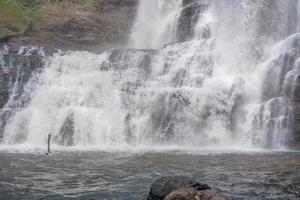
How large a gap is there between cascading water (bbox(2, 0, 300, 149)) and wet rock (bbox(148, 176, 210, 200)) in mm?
14421

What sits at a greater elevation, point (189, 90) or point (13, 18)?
point (13, 18)

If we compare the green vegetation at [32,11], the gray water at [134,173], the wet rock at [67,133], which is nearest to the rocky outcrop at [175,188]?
the gray water at [134,173]

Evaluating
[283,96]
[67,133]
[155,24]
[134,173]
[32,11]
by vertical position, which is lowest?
[134,173]

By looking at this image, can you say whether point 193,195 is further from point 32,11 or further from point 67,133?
point 32,11

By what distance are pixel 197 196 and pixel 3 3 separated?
40.1 meters

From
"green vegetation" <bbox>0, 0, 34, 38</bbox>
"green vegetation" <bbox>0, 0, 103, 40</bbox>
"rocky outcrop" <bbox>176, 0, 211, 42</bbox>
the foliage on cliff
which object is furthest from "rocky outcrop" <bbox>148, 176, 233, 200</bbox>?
"green vegetation" <bbox>0, 0, 103, 40</bbox>

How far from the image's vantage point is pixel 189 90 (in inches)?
1165

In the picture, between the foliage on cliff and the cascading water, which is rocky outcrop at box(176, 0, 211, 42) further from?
the foliage on cliff

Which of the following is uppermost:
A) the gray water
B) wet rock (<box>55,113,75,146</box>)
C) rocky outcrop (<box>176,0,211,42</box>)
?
rocky outcrop (<box>176,0,211,42</box>)

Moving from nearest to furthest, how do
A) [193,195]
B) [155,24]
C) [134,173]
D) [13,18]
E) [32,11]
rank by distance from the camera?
[193,195]
[134,173]
[13,18]
[155,24]
[32,11]

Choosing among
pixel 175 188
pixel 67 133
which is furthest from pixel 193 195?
pixel 67 133

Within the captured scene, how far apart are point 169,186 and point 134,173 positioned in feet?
17.7

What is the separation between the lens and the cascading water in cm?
2745

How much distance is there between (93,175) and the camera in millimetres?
17312
